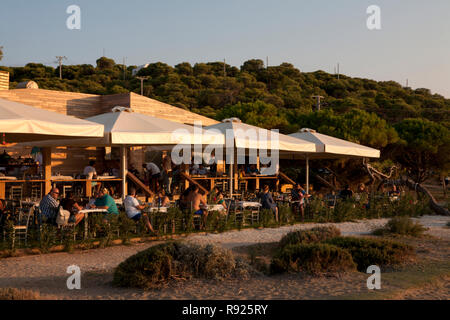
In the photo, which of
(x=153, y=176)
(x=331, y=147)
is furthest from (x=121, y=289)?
(x=331, y=147)

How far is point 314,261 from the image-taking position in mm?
7062

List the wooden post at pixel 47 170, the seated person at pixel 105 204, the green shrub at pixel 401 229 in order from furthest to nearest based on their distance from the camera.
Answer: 1. the wooden post at pixel 47 170
2. the green shrub at pixel 401 229
3. the seated person at pixel 105 204

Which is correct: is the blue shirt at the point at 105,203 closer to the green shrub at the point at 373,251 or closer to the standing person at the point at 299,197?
the green shrub at the point at 373,251

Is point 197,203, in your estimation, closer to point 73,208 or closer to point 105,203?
point 105,203

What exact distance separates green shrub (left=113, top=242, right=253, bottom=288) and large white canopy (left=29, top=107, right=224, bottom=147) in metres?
3.48

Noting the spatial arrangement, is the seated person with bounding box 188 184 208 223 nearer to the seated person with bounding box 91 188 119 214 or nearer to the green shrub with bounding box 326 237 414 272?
the seated person with bounding box 91 188 119 214

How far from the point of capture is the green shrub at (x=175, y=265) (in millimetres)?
6180

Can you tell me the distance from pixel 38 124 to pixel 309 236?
511 cm

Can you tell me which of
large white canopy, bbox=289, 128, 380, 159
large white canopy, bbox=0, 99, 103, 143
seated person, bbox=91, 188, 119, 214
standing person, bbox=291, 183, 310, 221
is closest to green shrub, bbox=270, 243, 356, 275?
seated person, bbox=91, 188, 119, 214

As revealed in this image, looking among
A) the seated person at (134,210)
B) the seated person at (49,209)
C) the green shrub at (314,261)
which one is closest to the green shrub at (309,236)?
the green shrub at (314,261)

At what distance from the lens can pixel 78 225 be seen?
30.0 feet

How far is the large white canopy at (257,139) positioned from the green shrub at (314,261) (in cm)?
477

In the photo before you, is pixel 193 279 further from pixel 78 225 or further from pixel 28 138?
pixel 28 138

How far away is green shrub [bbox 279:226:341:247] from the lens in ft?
29.1
